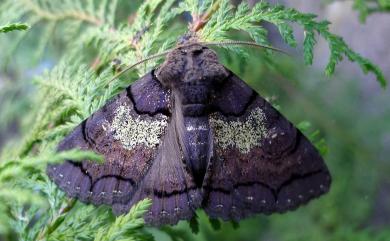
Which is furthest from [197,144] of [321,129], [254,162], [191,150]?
[321,129]

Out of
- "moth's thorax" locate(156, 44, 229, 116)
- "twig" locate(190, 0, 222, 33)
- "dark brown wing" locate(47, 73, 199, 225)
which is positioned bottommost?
"dark brown wing" locate(47, 73, 199, 225)

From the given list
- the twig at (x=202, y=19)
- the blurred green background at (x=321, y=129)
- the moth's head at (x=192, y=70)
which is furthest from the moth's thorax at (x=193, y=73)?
the blurred green background at (x=321, y=129)

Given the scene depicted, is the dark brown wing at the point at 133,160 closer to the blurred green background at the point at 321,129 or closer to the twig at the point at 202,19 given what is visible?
the twig at the point at 202,19

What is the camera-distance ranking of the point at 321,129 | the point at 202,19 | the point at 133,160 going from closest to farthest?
the point at 133,160 < the point at 202,19 < the point at 321,129

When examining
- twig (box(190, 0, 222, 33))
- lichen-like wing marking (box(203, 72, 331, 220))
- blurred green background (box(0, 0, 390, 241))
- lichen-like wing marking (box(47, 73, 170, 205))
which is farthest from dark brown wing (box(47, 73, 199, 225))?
blurred green background (box(0, 0, 390, 241))

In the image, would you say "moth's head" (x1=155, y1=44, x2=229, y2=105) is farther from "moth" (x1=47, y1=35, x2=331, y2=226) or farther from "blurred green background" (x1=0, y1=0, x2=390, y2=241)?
"blurred green background" (x1=0, y1=0, x2=390, y2=241)

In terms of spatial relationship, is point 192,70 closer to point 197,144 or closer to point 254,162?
point 197,144

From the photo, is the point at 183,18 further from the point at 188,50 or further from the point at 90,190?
the point at 90,190
